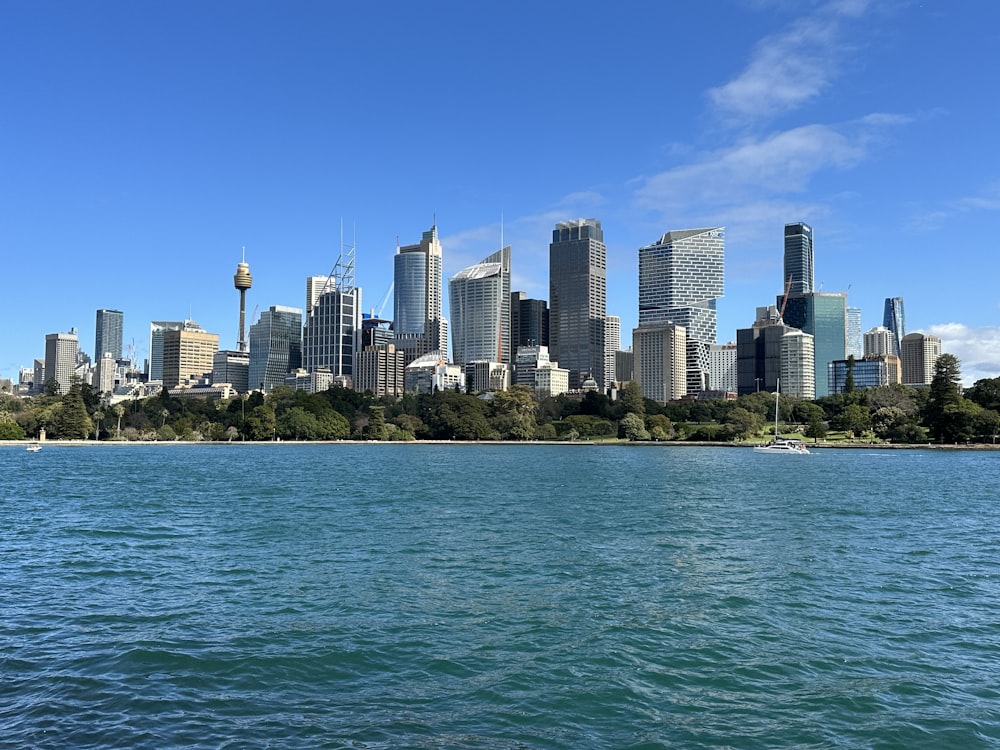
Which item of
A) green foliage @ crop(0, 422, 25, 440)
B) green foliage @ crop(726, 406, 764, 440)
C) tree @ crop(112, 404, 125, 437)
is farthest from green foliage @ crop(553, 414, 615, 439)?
green foliage @ crop(0, 422, 25, 440)

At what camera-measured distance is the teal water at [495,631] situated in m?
12.9

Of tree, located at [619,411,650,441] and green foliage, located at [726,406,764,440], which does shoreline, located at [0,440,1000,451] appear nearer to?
tree, located at [619,411,650,441]

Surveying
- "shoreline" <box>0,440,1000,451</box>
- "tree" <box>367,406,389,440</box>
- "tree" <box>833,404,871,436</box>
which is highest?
"tree" <box>833,404,871,436</box>

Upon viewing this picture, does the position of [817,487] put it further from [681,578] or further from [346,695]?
[346,695]

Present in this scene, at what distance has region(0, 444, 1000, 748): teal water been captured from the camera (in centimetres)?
1293

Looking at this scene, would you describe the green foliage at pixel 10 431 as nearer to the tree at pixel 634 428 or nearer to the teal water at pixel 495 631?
the tree at pixel 634 428

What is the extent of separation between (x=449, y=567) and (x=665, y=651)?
10.4 m

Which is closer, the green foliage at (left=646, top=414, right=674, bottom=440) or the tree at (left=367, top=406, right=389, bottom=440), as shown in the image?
the green foliage at (left=646, top=414, right=674, bottom=440)

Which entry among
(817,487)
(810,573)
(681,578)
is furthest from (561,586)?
(817,487)

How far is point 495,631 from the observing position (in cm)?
1828

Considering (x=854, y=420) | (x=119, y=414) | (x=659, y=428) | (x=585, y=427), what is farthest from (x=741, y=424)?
(x=119, y=414)

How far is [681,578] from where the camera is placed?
24641 millimetres

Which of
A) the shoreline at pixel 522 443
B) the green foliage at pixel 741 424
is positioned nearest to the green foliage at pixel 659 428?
the shoreline at pixel 522 443

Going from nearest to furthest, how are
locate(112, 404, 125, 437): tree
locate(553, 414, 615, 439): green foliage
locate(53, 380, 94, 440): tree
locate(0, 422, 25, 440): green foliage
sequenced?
1. locate(0, 422, 25, 440): green foliage
2. locate(53, 380, 94, 440): tree
3. locate(112, 404, 125, 437): tree
4. locate(553, 414, 615, 439): green foliage
